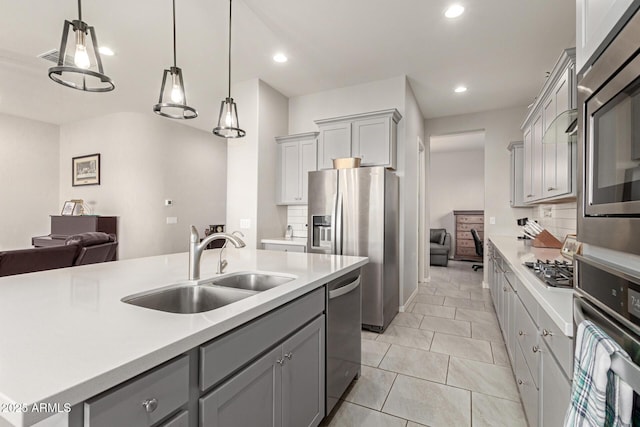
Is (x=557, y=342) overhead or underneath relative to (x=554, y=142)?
underneath

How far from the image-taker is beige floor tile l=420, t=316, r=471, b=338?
3.21 m

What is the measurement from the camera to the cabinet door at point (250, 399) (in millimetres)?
934

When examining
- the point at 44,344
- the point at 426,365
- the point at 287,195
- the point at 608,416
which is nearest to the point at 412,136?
the point at 287,195

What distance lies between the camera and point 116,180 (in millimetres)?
5715

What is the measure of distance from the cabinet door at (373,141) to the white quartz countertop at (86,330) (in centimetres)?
236

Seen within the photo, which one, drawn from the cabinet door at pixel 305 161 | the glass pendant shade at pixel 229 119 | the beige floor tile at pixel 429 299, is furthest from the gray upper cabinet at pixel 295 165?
the beige floor tile at pixel 429 299

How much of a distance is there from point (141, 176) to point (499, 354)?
20.0ft

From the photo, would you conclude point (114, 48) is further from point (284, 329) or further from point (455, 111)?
point (455, 111)

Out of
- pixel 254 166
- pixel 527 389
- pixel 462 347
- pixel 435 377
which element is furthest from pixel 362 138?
pixel 527 389

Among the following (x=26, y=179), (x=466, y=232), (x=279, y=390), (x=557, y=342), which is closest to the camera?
(x=557, y=342)

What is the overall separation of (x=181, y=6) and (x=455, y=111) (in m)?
4.34

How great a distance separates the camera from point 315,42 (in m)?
3.17

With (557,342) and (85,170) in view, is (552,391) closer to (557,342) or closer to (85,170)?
(557,342)

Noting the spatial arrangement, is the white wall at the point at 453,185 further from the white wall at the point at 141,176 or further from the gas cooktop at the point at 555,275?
the gas cooktop at the point at 555,275
